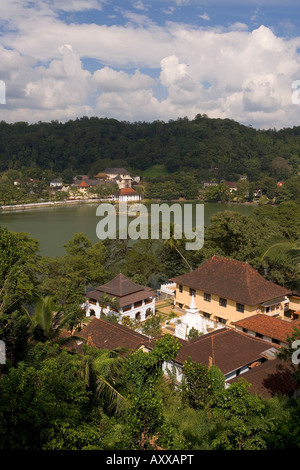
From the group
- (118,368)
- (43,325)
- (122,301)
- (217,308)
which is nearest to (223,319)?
(217,308)

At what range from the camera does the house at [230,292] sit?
55.1 feet

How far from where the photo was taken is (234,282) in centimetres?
1759

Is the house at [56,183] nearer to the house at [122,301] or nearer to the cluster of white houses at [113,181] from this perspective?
the cluster of white houses at [113,181]

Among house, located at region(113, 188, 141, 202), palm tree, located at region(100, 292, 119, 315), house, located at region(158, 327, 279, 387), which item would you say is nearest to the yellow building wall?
house, located at region(158, 327, 279, 387)

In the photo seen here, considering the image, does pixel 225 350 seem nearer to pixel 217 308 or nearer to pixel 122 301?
pixel 217 308

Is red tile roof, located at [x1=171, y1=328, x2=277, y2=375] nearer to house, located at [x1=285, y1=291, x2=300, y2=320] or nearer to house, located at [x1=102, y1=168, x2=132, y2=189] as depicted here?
house, located at [x1=285, y1=291, x2=300, y2=320]

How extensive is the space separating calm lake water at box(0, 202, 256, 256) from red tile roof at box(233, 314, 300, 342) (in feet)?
62.3

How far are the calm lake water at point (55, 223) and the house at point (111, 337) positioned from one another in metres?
17.3

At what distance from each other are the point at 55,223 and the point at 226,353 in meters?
39.8

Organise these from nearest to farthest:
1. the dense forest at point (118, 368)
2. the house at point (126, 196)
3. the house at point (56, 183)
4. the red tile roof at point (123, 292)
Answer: the dense forest at point (118, 368)
the red tile roof at point (123, 292)
the house at point (126, 196)
the house at point (56, 183)

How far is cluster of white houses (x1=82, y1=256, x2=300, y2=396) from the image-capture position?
11.5 metres

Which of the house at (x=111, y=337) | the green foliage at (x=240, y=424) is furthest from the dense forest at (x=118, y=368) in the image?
the house at (x=111, y=337)
